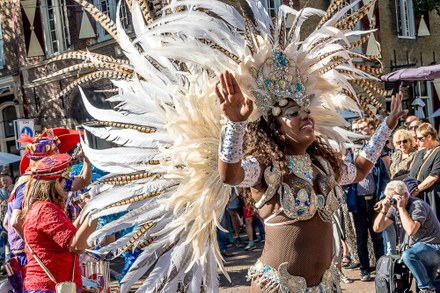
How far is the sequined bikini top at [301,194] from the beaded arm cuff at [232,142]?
32 cm

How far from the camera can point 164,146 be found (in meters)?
3.55

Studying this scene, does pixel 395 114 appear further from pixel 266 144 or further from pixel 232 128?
pixel 232 128

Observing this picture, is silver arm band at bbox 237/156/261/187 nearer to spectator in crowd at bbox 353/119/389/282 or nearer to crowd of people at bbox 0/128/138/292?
crowd of people at bbox 0/128/138/292

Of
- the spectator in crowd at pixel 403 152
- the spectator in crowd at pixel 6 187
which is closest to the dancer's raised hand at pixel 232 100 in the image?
the spectator in crowd at pixel 403 152

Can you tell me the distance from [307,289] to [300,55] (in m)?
1.16

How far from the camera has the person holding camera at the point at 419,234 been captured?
18.5ft

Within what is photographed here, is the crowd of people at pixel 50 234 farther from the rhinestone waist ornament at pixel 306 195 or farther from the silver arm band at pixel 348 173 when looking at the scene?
the silver arm band at pixel 348 173

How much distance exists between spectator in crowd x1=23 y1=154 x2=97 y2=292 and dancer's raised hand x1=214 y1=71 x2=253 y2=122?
1.09 meters

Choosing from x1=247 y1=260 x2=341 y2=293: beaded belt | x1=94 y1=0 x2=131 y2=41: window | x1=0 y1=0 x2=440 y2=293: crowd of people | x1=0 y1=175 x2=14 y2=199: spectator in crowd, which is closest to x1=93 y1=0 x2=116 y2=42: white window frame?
x1=94 y1=0 x2=131 y2=41: window

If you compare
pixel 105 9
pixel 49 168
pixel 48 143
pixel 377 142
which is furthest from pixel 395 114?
pixel 105 9

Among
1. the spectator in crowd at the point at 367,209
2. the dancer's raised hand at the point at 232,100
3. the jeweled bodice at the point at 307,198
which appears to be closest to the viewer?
the dancer's raised hand at the point at 232,100

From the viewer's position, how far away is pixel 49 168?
400 cm

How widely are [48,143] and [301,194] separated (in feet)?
6.38

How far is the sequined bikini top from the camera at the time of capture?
11.1 feet
